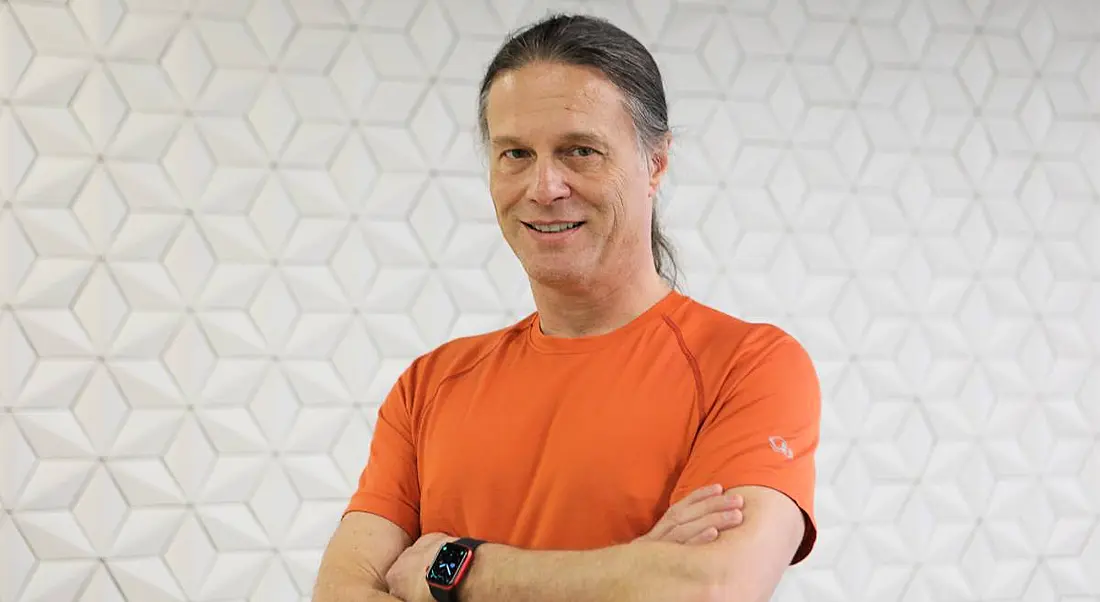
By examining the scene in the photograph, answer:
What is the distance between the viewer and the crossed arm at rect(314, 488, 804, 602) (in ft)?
3.89

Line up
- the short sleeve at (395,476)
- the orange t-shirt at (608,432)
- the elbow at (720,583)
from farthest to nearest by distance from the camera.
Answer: the short sleeve at (395,476), the orange t-shirt at (608,432), the elbow at (720,583)

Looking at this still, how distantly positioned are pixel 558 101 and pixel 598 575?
535 mm

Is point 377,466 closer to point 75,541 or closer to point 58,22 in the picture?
point 75,541

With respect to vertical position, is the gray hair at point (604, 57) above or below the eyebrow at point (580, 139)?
above

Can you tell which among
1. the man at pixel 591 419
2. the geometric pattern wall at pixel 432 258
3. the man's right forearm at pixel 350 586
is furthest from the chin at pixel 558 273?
the geometric pattern wall at pixel 432 258

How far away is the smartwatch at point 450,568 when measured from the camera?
1286 mm

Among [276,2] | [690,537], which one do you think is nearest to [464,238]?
[276,2]

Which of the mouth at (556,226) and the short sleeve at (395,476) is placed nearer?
the mouth at (556,226)

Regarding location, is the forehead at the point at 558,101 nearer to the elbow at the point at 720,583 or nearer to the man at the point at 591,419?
the man at the point at 591,419

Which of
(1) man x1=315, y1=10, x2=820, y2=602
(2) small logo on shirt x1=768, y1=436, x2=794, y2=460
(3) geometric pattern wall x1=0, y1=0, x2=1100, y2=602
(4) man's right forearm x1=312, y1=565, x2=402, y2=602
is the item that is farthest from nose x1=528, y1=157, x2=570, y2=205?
(3) geometric pattern wall x1=0, y1=0, x2=1100, y2=602

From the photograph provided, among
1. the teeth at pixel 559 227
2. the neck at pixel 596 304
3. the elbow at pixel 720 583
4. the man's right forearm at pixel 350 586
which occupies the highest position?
the teeth at pixel 559 227

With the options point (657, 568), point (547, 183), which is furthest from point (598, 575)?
point (547, 183)

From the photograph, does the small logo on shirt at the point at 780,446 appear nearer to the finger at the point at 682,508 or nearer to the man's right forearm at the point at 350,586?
the finger at the point at 682,508

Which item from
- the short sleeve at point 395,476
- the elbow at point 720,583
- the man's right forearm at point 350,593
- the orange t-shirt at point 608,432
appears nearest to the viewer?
the elbow at point 720,583
